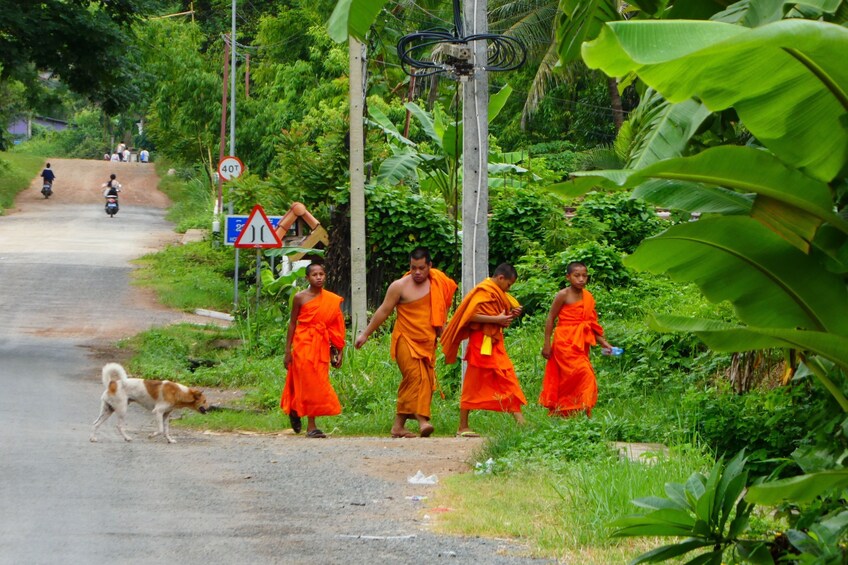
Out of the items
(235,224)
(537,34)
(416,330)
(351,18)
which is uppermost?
(537,34)

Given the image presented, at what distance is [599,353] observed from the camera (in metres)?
15.0

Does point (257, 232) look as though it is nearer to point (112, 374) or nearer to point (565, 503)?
point (112, 374)

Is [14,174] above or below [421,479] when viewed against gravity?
above

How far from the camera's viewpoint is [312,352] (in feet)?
42.8

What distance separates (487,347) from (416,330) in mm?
750

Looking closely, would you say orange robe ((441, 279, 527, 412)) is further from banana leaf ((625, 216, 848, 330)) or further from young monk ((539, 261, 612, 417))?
banana leaf ((625, 216, 848, 330))

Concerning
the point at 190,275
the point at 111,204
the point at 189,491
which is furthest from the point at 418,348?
the point at 111,204

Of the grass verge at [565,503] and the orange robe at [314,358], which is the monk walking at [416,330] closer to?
the orange robe at [314,358]

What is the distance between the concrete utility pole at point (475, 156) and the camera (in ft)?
43.9

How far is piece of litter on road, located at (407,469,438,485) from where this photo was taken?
9758 millimetres

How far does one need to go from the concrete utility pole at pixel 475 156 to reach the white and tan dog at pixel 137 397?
338 cm

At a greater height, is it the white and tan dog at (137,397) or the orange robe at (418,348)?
the orange robe at (418,348)

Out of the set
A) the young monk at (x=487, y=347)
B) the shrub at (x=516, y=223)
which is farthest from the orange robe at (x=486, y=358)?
the shrub at (x=516, y=223)

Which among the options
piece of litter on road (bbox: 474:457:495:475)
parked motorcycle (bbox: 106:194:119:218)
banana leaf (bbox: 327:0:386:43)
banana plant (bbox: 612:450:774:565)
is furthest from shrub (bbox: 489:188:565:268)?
parked motorcycle (bbox: 106:194:119:218)
